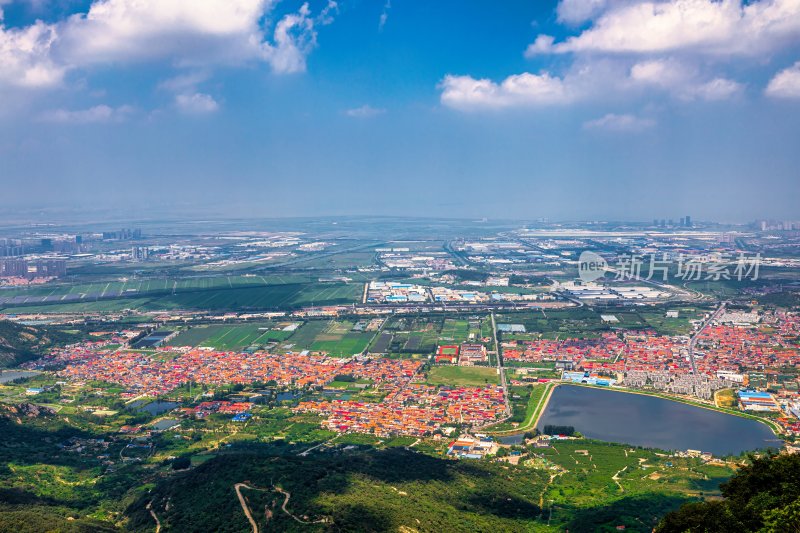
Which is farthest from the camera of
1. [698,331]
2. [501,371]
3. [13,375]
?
[698,331]

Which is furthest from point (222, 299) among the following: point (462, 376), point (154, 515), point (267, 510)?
point (267, 510)

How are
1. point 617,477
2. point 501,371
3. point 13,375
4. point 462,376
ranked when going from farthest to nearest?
1. point 501,371
2. point 13,375
3. point 462,376
4. point 617,477

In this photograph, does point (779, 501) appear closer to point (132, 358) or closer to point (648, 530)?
point (648, 530)

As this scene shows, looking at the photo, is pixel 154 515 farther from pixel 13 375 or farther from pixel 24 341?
pixel 24 341

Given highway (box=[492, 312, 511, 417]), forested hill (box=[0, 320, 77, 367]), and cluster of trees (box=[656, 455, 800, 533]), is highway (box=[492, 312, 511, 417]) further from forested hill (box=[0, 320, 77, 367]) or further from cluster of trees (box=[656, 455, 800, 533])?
forested hill (box=[0, 320, 77, 367])

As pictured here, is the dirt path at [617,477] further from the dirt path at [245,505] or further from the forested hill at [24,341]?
the forested hill at [24,341]

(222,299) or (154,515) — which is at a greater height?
(222,299)

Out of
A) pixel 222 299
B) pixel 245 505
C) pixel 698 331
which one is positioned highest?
pixel 698 331
